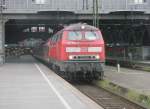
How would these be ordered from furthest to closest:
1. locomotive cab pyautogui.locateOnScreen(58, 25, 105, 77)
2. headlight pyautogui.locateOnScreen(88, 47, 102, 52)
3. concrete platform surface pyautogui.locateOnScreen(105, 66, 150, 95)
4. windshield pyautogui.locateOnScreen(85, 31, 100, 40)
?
windshield pyautogui.locateOnScreen(85, 31, 100, 40), headlight pyautogui.locateOnScreen(88, 47, 102, 52), locomotive cab pyautogui.locateOnScreen(58, 25, 105, 77), concrete platform surface pyautogui.locateOnScreen(105, 66, 150, 95)

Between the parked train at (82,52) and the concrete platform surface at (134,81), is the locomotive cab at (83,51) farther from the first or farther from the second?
the concrete platform surface at (134,81)

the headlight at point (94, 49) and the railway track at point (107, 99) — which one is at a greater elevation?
the headlight at point (94, 49)

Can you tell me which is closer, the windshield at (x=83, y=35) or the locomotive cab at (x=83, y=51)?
the locomotive cab at (x=83, y=51)

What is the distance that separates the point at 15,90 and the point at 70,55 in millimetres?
7706

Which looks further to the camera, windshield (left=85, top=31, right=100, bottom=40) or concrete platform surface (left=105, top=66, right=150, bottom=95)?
windshield (left=85, top=31, right=100, bottom=40)

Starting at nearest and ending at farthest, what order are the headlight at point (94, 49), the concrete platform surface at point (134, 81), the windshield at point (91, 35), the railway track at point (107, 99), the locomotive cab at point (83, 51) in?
the railway track at point (107, 99)
the concrete platform surface at point (134, 81)
the locomotive cab at point (83, 51)
the headlight at point (94, 49)
the windshield at point (91, 35)

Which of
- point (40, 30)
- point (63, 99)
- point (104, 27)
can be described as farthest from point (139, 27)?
point (63, 99)

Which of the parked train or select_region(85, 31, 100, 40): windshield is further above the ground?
select_region(85, 31, 100, 40): windshield

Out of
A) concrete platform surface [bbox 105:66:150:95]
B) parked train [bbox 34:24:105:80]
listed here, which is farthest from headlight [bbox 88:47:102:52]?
concrete platform surface [bbox 105:66:150:95]

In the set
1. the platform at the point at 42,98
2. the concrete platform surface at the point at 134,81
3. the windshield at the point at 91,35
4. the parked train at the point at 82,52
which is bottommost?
the concrete platform surface at the point at 134,81

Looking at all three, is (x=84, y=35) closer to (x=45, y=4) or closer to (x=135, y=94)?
(x=135, y=94)

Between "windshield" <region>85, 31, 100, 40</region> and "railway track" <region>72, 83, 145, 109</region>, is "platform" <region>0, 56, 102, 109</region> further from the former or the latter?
"windshield" <region>85, 31, 100, 40</region>

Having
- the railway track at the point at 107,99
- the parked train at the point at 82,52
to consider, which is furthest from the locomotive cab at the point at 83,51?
the railway track at the point at 107,99

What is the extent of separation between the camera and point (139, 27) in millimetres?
75312
